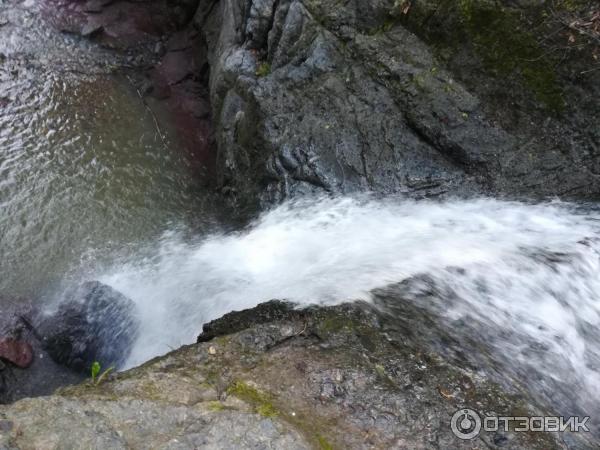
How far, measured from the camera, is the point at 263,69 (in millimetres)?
6301

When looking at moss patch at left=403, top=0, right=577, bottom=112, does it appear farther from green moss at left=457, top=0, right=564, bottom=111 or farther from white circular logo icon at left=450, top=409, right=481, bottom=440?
white circular logo icon at left=450, top=409, right=481, bottom=440

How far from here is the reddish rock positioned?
4.69 meters

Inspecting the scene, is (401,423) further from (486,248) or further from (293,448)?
(486,248)

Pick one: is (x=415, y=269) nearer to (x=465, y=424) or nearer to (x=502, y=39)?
(x=465, y=424)

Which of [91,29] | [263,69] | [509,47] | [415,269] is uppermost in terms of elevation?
[91,29]

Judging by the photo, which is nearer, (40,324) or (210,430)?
(210,430)

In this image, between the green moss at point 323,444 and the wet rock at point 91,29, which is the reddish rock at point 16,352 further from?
the wet rock at point 91,29

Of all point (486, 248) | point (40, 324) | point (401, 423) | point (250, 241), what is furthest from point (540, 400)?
point (40, 324)

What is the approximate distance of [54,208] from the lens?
597cm

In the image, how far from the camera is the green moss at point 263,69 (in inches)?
246

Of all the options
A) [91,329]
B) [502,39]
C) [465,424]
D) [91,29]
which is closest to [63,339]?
[91,329]

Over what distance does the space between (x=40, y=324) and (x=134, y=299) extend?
3.19 feet

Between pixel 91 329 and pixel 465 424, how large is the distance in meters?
3.80

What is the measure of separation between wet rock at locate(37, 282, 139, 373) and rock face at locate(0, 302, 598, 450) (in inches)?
82.0
